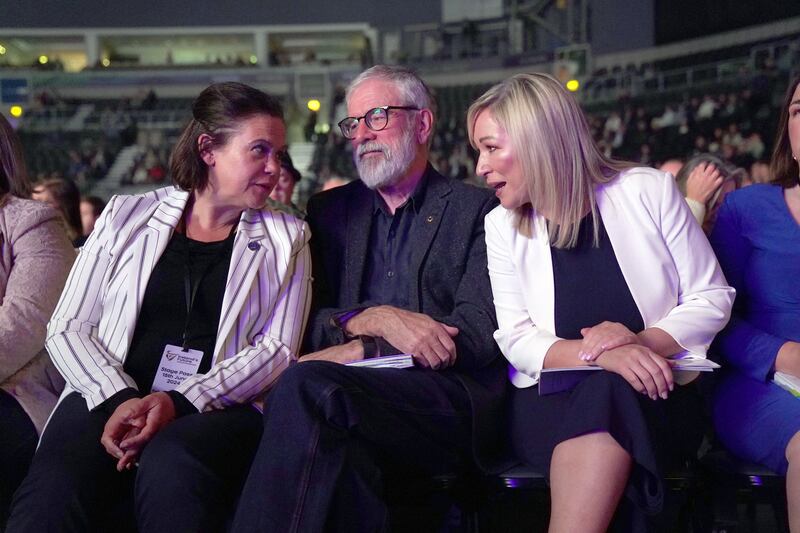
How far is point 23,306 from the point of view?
193 centimetres

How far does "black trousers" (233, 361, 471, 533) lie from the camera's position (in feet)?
4.75

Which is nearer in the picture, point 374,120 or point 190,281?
point 190,281

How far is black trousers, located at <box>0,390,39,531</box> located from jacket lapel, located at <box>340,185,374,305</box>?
0.83 meters

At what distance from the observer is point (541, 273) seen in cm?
180

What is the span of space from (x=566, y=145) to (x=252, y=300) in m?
0.82

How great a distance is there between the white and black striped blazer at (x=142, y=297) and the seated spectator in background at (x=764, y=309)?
1.03 metres

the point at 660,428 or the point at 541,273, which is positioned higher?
the point at 541,273

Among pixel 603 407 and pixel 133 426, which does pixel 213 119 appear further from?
pixel 603 407

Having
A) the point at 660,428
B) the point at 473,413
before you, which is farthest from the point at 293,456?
the point at 660,428

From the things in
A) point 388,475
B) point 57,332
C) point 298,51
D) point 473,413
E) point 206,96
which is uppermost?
point 298,51

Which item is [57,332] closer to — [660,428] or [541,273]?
[541,273]

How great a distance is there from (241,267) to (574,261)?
78 cm

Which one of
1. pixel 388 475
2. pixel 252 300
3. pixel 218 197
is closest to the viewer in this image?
pixel 388 475

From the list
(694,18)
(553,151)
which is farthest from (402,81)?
(694,18)
